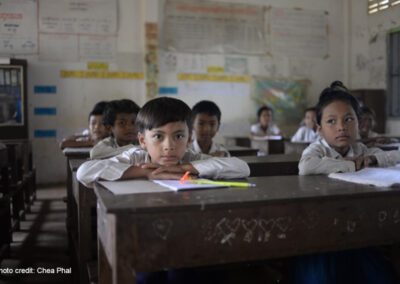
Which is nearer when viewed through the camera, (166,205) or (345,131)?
(166,205)

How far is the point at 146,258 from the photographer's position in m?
0.85

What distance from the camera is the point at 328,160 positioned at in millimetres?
1410

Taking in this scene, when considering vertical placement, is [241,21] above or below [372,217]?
above

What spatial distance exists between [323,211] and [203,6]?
202 inches

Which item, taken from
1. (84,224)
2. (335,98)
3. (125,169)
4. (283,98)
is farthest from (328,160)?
(283,98)

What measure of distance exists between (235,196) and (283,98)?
5.37 metres

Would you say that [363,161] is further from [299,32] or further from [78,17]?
[299,32]

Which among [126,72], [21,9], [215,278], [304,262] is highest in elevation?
[21,9]

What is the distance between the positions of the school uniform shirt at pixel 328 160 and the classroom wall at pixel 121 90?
4.01 meters

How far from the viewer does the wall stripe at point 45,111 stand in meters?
5.10

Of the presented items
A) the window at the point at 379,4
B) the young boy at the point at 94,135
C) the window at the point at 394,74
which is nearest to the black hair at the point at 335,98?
the young boy at the point at 94,135

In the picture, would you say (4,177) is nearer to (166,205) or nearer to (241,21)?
(166,205)

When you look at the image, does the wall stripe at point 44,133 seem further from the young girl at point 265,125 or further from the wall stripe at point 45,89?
the young girl at point 265,125

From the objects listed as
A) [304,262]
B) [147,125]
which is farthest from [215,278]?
[147,125]
